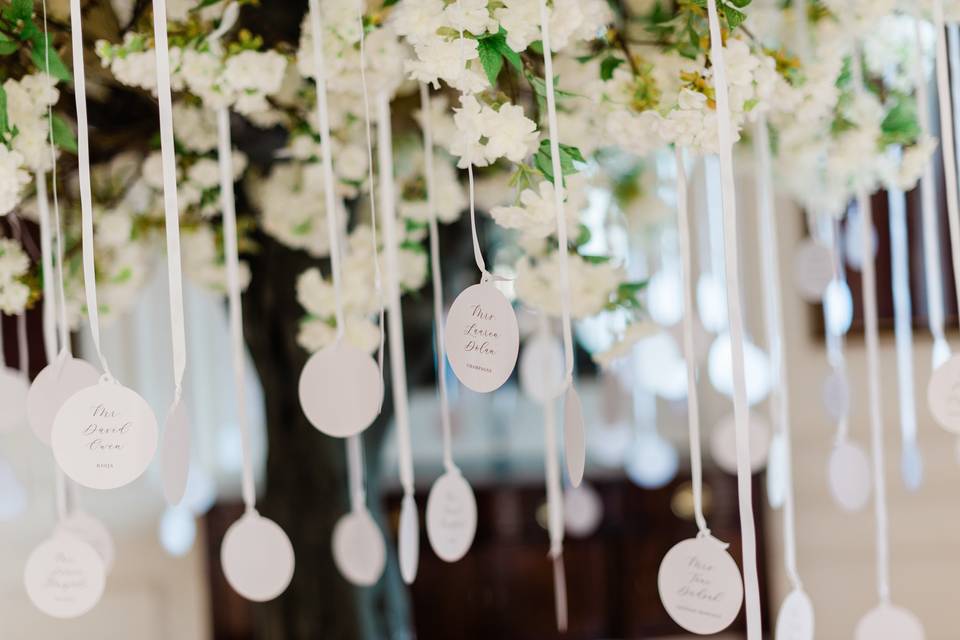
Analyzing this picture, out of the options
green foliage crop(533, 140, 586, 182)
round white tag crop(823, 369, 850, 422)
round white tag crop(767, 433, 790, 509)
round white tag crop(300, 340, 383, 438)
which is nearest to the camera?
green foliage crop(533, 140, 586, 182)

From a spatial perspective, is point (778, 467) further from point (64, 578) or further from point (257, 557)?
point (64, 578)

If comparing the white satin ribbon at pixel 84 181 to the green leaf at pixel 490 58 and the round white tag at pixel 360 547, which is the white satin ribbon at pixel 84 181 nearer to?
the green leaf at pixel 490 58

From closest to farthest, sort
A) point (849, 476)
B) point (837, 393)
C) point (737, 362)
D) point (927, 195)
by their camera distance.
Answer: point (737, 362), point (927, 195), point (849, 476), point (837, 393)

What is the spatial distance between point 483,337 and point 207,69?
466 millimetres

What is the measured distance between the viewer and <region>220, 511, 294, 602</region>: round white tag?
1.10 m

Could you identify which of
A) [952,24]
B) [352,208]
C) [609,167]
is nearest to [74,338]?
[352,208]

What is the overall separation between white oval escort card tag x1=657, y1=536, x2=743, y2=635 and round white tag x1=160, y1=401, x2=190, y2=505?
0.50 metres

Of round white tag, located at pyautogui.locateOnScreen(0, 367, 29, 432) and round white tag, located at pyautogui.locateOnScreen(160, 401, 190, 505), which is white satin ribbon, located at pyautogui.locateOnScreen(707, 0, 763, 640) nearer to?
round white tag, located at pyautogui.locateOnScreen(160, 401, 190, 505)

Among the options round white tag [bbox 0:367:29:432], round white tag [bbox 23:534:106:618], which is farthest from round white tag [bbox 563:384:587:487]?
round white tag [bbox 0:367:29:432]

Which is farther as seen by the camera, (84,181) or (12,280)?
(12,280)

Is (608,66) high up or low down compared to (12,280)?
up

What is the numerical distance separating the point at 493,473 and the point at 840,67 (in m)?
1.68

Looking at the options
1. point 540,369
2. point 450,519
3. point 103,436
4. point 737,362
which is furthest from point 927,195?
point 103,436

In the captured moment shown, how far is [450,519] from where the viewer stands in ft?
3.92
